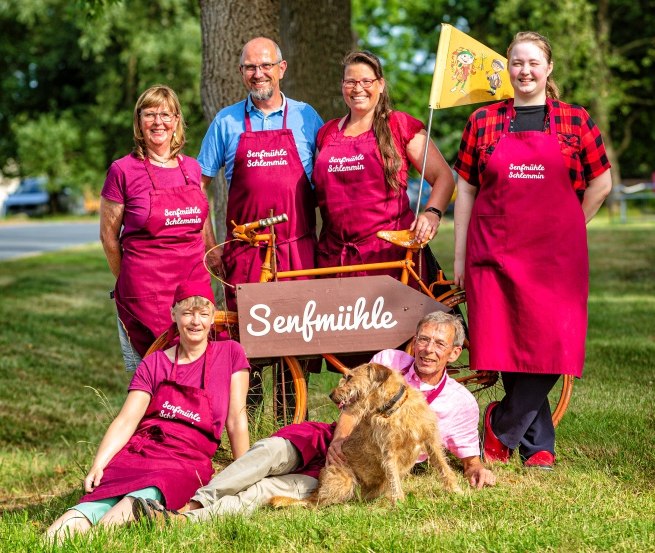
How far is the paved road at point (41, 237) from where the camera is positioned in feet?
75.4

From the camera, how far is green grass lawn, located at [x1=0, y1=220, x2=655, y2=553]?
429 centimetres

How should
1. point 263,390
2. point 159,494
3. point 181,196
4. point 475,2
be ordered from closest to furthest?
point 159,494 → point 181,196 → point 263,390 → point 475,2

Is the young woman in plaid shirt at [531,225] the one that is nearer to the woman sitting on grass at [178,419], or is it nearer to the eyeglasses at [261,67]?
the eyeglasses at [261,67]

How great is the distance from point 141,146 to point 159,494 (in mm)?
1846

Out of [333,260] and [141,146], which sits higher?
[141,146]

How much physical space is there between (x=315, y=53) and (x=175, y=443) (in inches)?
210

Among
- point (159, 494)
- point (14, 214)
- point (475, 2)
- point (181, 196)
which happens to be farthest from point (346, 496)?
point (14, 214)

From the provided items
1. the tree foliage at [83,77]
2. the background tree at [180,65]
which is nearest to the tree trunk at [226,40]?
the background tree at [180,65]

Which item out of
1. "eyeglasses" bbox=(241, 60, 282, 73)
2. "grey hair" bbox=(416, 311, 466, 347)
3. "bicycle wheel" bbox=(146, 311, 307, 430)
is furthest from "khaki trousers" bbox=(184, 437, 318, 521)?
"eyeglasses" bbox=(241, 60, 282, 73)

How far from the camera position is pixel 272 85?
18.6 ft

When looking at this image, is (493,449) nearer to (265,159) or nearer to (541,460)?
(541,460)

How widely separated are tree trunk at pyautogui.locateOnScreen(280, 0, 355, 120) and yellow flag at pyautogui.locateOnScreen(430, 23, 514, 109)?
3.60 m

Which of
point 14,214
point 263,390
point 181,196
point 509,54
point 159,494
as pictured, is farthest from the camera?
point 14,214

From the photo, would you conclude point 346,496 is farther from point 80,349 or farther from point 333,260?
point 80,349
